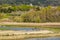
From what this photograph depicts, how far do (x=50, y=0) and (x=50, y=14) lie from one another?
77034mm

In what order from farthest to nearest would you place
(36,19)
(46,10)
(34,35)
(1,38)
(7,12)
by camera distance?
(7,12)
(46,10)
(36,19)
(34,35)
(1,38)

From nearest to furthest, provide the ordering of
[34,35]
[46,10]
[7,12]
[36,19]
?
[34,35] < [36,19] < [46,10] < [7,12]

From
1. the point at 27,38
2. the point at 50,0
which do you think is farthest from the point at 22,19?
the point at 50,0

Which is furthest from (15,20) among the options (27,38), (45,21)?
(27,38)

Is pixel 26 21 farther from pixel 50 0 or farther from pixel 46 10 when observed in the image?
pixel 50 0

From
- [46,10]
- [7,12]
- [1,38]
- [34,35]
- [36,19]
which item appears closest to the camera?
[1,38]

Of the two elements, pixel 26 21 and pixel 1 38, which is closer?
pixel 1 38

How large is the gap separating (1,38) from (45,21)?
28.6 meters

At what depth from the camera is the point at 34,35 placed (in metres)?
40.0

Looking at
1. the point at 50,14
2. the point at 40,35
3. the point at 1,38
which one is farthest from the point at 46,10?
the point at 1,38

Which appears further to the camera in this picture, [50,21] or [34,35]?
[50,21]

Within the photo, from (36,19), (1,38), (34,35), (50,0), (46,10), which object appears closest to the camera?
(1,38)

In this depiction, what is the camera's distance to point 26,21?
63.8 m

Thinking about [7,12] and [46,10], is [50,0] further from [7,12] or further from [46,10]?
[46,10]
